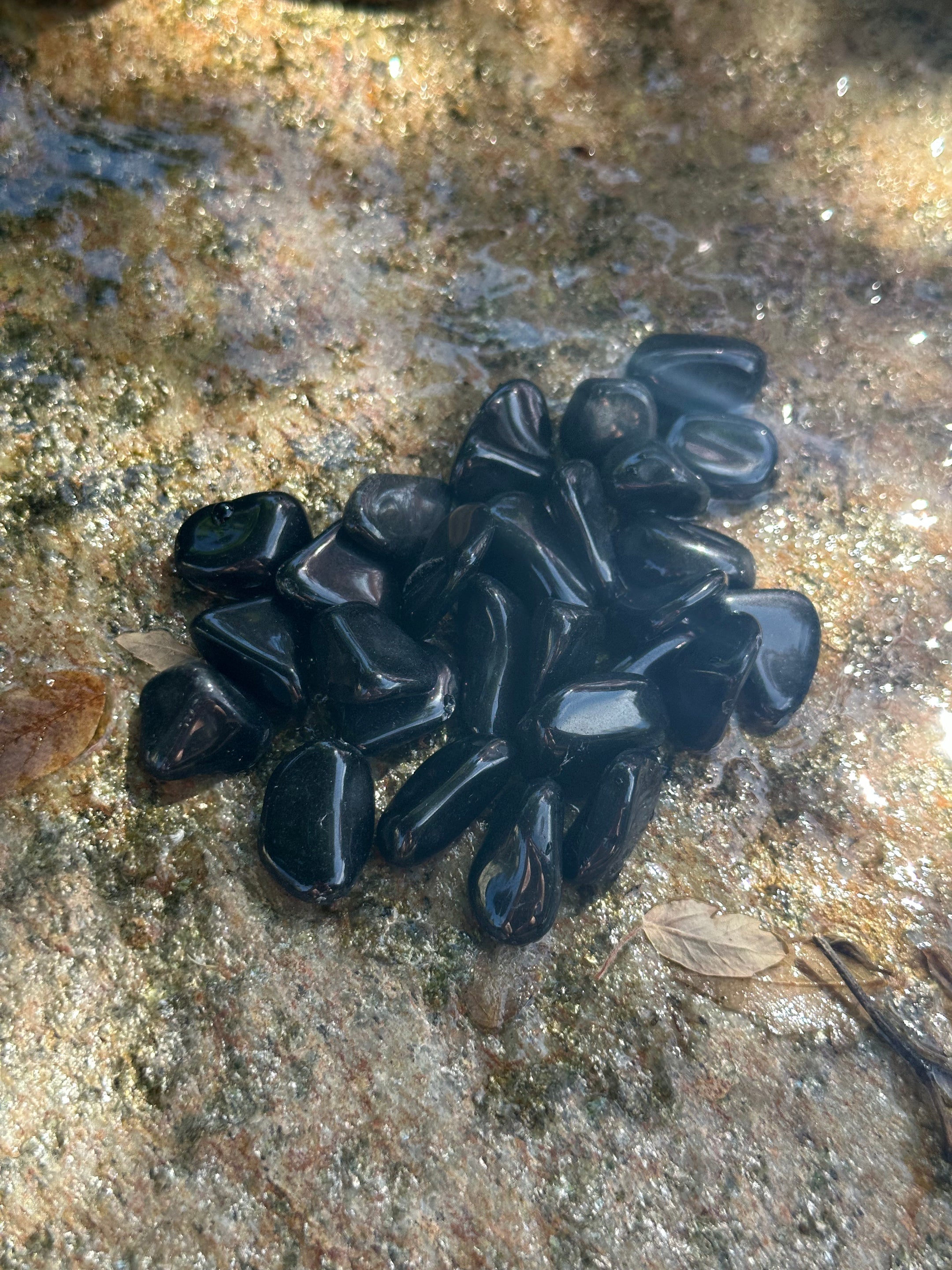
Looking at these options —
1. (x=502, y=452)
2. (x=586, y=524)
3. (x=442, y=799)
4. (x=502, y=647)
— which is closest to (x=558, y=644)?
(x=502, y=647)

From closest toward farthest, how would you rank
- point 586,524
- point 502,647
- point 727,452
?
point 502,647 → point 586,524 → point 727,452

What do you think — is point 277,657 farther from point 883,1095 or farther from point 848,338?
point 848,338

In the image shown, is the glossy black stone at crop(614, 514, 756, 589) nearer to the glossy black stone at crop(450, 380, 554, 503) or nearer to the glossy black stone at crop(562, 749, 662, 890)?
the glossy black stone at crop(450, 380, 554, 503)

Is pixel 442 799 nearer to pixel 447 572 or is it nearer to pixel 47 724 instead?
pixel 447 572

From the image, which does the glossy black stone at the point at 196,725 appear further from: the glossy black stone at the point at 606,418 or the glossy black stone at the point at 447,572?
the glossy black stone at the point at 606,418

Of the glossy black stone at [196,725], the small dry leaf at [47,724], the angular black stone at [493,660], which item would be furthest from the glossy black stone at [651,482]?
the small dry leaf at [47,724]

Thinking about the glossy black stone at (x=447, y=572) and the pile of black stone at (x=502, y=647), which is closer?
the pile of black stone at (x=502, y=647)
